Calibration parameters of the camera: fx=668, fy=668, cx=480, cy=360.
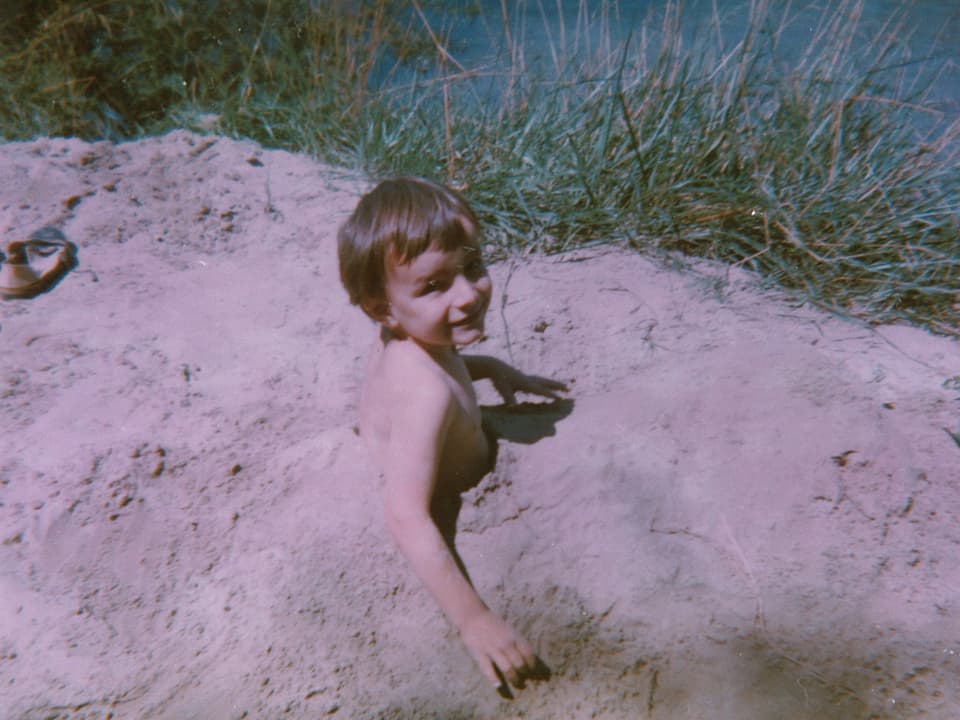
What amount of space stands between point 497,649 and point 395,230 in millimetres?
850

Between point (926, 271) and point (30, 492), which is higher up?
point (926, 271)

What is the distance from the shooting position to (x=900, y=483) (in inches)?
56.9

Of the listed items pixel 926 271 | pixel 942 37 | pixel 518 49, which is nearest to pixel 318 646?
pixel 926 271

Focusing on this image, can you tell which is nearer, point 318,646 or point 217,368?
point 318,646

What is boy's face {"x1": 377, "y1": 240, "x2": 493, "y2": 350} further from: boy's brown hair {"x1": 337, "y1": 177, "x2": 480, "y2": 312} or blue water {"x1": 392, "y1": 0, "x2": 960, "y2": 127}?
blue water {"x1": 392, "y1": 0, "x2": 960, "y2": 127}

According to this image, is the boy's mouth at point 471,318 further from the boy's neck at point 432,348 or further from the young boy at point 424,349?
the boy's neck at point 432,348

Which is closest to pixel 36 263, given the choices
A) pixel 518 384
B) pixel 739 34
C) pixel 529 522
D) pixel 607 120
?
pixel 518 384

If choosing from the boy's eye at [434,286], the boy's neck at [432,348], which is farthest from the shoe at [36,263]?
the boy's eye at [434,286]

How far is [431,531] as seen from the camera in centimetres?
134

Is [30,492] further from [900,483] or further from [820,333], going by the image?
[820,333]

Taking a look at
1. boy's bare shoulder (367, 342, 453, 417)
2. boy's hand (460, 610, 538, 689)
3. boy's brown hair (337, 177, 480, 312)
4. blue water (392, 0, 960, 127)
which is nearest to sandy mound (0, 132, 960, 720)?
boy's hand (460, 610, 538, 689)

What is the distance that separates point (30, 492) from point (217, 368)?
547mm

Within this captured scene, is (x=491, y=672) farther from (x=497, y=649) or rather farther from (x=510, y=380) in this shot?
(x=510, y=380)

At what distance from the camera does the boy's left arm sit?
1.94 metres
